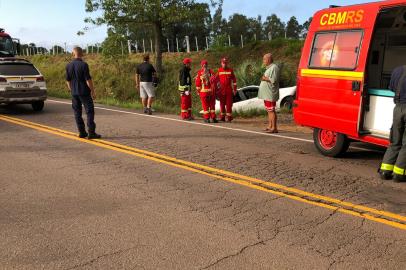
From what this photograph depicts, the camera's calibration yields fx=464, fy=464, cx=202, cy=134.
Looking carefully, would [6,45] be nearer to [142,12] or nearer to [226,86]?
[142,12]

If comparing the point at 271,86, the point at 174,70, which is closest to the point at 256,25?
the point at 174,70

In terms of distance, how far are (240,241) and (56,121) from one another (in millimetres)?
9046

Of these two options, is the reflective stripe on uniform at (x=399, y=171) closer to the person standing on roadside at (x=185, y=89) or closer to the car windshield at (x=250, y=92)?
the person standing on roadside at (x=185, y=89)

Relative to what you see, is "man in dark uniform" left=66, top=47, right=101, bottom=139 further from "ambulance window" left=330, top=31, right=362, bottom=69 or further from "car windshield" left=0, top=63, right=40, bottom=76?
"ambulance window" left=330, top=31, right=362, bottom=69

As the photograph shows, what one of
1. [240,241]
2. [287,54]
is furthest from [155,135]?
[287,54]

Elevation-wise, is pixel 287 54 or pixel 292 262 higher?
pixel 287 54

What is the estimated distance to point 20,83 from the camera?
13617mm

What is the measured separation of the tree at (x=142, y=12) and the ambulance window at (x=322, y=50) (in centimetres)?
1642

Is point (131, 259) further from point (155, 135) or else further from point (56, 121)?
point (56, 121)

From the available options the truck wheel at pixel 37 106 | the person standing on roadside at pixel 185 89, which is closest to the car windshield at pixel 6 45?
the truck wheel at pixel 37 106

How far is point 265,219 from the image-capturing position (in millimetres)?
4953

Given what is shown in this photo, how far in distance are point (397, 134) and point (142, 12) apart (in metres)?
19.8

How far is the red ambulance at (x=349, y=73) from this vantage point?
23.6 feet

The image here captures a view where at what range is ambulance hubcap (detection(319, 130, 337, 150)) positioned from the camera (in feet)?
26.6
